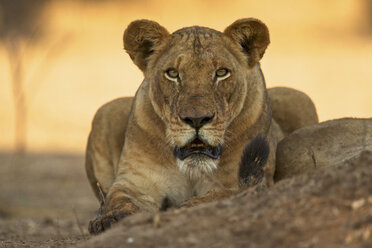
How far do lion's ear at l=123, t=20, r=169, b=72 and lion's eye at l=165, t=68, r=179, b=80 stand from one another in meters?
0.34

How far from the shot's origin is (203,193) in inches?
206

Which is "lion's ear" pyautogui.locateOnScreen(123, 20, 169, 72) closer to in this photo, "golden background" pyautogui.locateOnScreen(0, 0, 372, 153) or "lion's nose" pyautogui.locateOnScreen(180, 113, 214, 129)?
"lion's nose" pyautogui.locateOnScreen(180, 113, 214, 129)

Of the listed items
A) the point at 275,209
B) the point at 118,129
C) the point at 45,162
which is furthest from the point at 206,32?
the point at 45,162

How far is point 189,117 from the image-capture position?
4.59 metres

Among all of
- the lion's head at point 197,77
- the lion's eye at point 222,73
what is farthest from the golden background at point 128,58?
the lion's eye at point 222,73

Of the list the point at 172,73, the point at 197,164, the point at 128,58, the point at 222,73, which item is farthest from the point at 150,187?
the point at 128,58

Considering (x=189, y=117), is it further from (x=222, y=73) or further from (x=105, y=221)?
(x=105, y=221)

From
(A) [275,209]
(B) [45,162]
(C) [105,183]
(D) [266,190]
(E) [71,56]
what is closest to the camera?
(A) [275,209]

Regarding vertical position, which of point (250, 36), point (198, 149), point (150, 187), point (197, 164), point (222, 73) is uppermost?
point (250, 36)

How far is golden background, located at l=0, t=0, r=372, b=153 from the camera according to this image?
15.6 meters

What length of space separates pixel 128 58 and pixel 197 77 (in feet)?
53.3

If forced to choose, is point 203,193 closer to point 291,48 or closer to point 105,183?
point 105,183

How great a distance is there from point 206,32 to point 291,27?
1800 centimetres

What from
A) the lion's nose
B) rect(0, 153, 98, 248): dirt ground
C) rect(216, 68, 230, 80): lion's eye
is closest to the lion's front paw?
rect(0, 153, 98, 248): dirt ground
